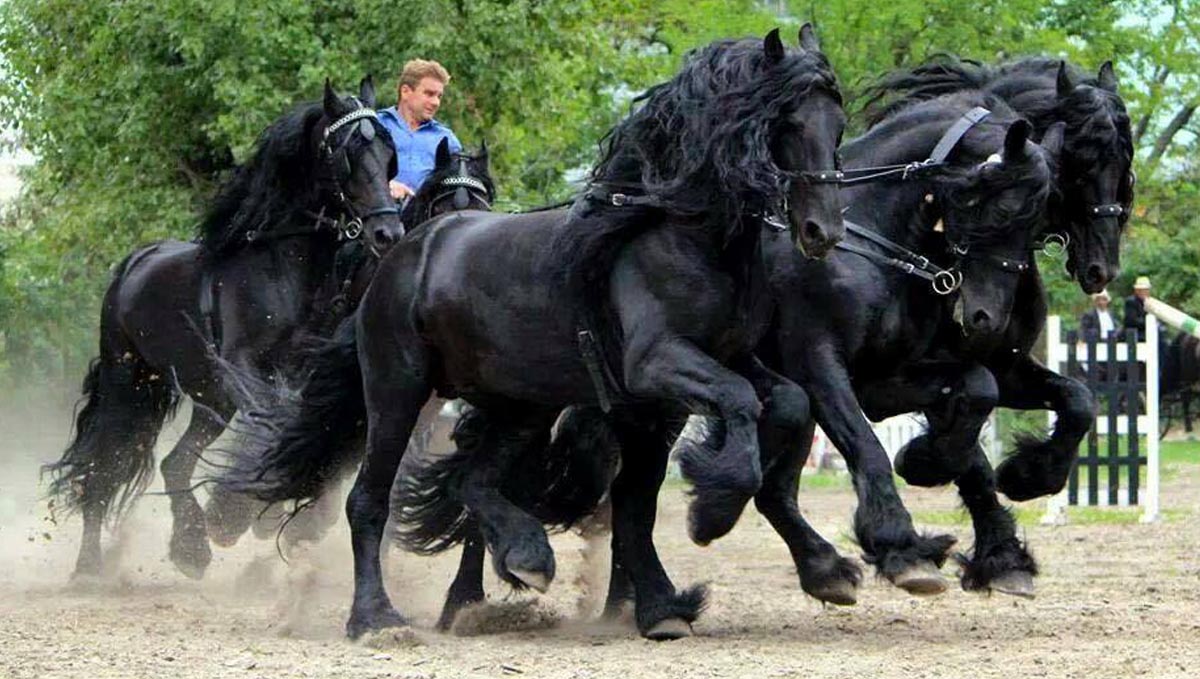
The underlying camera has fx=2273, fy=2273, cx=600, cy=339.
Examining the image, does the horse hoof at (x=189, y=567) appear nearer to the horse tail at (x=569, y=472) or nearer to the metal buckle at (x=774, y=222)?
the horse tail at (x=569, y=472)

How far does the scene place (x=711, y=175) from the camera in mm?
7379

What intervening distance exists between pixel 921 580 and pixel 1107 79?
2455mm

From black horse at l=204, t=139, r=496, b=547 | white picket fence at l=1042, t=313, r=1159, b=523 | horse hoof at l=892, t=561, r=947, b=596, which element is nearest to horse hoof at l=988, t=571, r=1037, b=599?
horse hoof at l=892, t=561, r=947, b=596

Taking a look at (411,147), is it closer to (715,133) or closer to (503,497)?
(503,497)

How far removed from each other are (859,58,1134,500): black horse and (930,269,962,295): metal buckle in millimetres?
477

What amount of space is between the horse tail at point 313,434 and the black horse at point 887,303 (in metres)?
0.47

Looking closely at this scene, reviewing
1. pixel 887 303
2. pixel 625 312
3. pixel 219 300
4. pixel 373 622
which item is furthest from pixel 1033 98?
pixel 219 300

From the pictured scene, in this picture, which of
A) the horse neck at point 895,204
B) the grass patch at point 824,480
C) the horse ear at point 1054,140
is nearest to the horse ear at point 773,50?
the horse neck at point 895,204

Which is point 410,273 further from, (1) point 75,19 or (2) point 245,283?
(1) point 75,19

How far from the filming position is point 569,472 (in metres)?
8.83

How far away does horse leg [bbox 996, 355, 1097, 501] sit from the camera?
28.7 feet

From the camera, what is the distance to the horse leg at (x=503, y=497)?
8078 mm

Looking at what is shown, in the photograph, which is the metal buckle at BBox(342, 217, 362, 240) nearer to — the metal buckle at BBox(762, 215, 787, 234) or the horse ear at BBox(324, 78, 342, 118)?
the horse ear at BBox(324, 78, 342, 118)

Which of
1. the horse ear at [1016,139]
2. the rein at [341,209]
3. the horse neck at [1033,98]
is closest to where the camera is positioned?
the horse ear at [1016,139]
